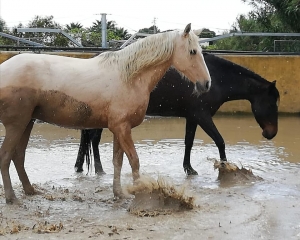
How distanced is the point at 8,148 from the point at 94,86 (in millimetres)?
1093

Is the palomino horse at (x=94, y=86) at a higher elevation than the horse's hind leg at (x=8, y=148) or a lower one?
higher

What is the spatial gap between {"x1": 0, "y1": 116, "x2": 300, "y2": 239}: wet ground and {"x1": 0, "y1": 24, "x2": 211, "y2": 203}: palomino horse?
629 mm

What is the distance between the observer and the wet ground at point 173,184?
4805mm

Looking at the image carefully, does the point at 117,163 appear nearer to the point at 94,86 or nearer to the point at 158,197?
the point at 158,197

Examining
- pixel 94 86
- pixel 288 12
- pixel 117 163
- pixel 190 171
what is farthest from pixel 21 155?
pixel 288 12

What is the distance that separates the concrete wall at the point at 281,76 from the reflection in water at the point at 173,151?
1.31 metres

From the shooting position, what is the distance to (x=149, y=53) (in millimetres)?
5797

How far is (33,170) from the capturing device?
793 centimetres

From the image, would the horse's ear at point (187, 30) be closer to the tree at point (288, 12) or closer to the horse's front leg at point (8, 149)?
the horse's front leg at point (8, 149)

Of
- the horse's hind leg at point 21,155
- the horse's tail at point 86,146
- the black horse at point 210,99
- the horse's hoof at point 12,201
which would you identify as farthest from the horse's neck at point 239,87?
the horse's hoof at point 12,201

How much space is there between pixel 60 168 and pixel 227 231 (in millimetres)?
3932

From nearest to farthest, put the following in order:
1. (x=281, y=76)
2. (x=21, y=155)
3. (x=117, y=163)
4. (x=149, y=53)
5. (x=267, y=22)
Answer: (x=149, y=53)
(x=117, y=163)
(x=21, y=155)
(x=281, y=76)
(x=267, y=22)

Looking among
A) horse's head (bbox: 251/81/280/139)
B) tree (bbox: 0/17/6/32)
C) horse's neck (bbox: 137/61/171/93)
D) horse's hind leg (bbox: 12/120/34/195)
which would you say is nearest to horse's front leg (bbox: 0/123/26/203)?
horse's hind leg (bbox: 12/120/34/195)

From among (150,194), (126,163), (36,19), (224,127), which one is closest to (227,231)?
(150,194)
